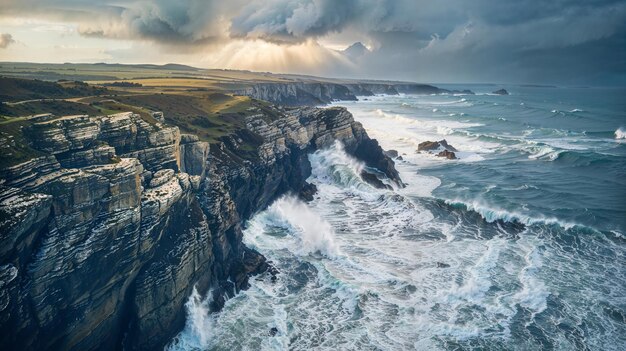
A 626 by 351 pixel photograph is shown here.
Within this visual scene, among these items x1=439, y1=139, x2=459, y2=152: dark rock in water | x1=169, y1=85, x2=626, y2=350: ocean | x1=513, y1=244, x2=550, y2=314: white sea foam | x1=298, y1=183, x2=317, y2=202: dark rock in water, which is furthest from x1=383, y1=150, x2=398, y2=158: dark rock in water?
x1=513, y1=244, x2=550, y2=314: white sea foam

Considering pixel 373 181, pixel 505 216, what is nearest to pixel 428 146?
pixel 373 181

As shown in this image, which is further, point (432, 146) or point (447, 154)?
point (432, 146)

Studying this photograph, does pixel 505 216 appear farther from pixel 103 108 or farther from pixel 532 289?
pixel 103 108

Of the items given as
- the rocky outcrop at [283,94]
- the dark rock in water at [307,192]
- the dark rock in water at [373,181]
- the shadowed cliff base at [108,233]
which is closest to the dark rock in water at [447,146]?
the dark rock in water at [373,181]

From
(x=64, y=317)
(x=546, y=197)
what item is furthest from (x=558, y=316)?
(x=64, y=317)

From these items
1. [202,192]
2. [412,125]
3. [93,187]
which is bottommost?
[412,125]

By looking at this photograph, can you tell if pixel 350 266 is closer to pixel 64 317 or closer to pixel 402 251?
pixel 402 251

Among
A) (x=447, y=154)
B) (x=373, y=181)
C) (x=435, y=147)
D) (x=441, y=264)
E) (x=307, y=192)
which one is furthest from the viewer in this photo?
(x=435, y=147)

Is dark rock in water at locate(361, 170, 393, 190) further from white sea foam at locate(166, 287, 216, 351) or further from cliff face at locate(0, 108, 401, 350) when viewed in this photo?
white sea foam at locate(166, 287, 216, 351)
